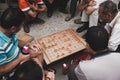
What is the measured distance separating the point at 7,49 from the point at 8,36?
132mm

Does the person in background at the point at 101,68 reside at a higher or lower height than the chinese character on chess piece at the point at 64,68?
higher

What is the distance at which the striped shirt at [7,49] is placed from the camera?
73.8 inches

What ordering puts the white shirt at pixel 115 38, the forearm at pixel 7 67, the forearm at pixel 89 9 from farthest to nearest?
the forearm at pixel 89 9 < the white shirt at pixel 115 38 < the forearm at pixel 7 67

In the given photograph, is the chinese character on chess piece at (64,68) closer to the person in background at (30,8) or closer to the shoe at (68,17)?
the person in background at (30,8)

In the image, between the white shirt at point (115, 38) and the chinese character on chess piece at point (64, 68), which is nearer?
the white shirt at point (115, 38)

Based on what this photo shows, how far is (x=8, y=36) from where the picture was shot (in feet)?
6.55

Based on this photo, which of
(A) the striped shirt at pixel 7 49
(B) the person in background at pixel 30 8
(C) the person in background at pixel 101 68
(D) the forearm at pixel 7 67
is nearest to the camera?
(C) the person in background at pixel 101 68

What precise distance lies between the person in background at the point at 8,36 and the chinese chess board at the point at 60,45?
0.64 metres

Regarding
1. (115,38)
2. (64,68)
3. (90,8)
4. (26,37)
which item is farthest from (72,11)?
(115,38)

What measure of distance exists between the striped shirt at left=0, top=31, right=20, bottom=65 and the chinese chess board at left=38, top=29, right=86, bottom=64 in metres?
0.60

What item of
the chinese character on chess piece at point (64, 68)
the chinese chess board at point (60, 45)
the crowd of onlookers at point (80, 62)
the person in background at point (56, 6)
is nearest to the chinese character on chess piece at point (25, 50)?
the crowd of onlookers at point (80, 62)

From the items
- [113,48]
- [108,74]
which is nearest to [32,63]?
[108,74]

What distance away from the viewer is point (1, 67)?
1.97 metres

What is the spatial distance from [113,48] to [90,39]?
394mm
